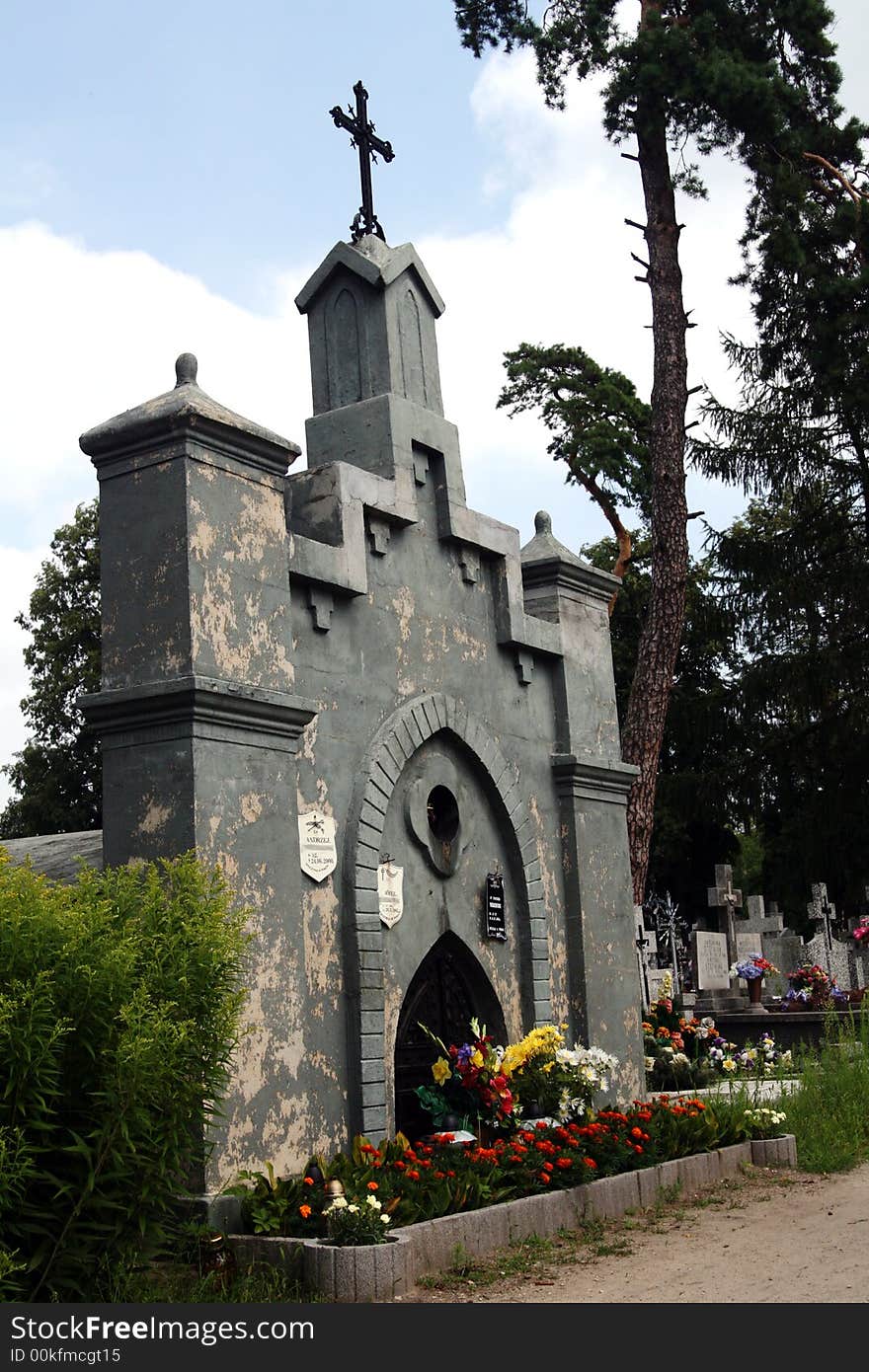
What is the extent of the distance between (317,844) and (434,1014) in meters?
1.91

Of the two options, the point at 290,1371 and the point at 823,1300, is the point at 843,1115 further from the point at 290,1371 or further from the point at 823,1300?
the point at 290,1371

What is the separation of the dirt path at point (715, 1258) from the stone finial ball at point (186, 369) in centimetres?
469

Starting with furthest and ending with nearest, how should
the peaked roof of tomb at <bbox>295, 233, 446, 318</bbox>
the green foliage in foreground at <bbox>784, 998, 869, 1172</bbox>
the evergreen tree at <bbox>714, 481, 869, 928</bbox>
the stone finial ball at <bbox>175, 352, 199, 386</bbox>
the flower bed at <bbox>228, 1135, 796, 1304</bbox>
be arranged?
the evergreen tree at <bbox>714, 481, 869, 928</bbox>
the green foliage in foreground at <bbox>784, 998, 869, 1172</bbox>
the peaked roof of tomb at <bbox>295, 233, 446, 318</bbox>
the stone finial ball at <bbox>175, 352, 199, 386</bbox>
the flower bed at <bbox>228, 1135, 796, 1304</bbox>

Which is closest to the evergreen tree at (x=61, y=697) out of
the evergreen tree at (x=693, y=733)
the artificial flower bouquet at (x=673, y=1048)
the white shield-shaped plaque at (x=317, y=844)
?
the evergreen tree at (x=693, y=733)

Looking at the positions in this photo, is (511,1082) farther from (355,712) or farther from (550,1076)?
(355,712)

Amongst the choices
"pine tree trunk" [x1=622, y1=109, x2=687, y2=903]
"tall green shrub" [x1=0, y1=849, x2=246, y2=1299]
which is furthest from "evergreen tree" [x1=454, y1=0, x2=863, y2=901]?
"tall green shrub" [x1=0, y1=849, x2=246, y2=1299]

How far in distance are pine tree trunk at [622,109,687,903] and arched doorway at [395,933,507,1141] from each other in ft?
20.7

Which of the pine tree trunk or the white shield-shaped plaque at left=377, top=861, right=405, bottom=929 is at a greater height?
the pine tree trunk

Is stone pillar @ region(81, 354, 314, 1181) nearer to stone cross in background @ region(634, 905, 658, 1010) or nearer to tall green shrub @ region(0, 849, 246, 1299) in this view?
tall green shrub @ region(0, 849, 246, 1299)

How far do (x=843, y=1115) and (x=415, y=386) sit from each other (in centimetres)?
618

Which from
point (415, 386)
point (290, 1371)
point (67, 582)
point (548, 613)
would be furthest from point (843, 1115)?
point (67, 582)

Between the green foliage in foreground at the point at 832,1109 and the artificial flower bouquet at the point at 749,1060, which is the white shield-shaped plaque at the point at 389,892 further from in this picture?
the artificial flower bouquet at the point at 749,1060

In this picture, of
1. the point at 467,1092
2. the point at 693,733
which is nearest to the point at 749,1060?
the point at 467,1092

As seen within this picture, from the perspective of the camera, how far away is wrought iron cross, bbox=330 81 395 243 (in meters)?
10.0
